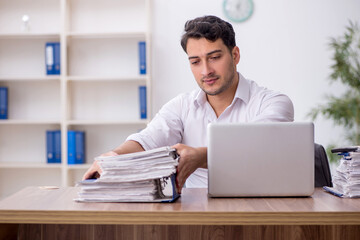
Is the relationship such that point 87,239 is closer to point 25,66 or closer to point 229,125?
point 229,125

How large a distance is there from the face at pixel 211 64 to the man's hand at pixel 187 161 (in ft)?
1.99

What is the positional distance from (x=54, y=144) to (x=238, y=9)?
2.03 metres

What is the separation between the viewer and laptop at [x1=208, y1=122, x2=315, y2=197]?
4.43ft

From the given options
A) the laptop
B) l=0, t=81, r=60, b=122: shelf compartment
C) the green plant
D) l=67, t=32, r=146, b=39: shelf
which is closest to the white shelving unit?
l=0, t=81, r=60, b=122: shelf compartment

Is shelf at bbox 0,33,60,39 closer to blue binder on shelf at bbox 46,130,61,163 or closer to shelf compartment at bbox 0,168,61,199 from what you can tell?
blue binder on shelf at bbox 46,130,61,163

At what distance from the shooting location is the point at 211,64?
2.03m

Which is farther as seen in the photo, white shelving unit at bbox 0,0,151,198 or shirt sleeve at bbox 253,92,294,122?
white shelving unit at bbox 0,0,151,198

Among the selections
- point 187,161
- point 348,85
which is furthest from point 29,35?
point 187,161

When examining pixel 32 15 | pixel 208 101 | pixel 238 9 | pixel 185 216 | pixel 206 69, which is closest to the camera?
pixel 185 216

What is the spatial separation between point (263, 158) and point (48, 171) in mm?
3355

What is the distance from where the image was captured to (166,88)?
4262mm

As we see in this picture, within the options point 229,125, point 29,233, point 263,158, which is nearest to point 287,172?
point 263,158

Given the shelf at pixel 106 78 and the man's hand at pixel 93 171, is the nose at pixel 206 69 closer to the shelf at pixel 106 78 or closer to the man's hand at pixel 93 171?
the man's hand at pixel 93 171

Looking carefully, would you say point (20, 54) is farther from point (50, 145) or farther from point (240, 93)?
point (240, 93)
